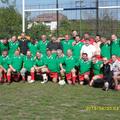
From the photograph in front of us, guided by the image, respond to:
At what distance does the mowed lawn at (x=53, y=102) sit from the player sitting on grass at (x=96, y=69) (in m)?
0.35

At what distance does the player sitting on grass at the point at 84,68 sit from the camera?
13.2 meters

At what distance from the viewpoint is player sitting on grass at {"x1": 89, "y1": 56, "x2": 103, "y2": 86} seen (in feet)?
42.0

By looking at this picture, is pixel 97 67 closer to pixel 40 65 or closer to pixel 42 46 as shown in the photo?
pixel 40 65

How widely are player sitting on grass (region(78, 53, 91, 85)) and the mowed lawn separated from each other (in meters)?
0.47

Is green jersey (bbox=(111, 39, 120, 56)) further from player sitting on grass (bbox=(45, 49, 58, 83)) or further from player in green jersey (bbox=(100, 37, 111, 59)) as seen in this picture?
player sitting on grass (bbox=(45, 49, 58, 83))

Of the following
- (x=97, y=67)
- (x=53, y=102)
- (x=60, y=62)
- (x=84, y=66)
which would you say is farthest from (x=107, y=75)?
(x=53, y=102)

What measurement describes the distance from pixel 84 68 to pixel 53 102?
11.4ft

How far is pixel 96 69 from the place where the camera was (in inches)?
511

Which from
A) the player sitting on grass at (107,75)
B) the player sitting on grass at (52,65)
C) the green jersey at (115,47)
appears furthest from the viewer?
the player sitting on grass at (52,65)

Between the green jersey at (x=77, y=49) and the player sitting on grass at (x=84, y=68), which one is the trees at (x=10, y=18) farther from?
the player sitting on grass at (x=84, y=68)

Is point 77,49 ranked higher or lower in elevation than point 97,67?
higher

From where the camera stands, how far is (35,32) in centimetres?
1736

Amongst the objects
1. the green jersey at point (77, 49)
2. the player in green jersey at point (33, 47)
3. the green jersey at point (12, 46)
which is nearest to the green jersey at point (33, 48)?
the player in green jersey at point (33, 47)

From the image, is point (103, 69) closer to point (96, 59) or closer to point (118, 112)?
point (96, 59)
